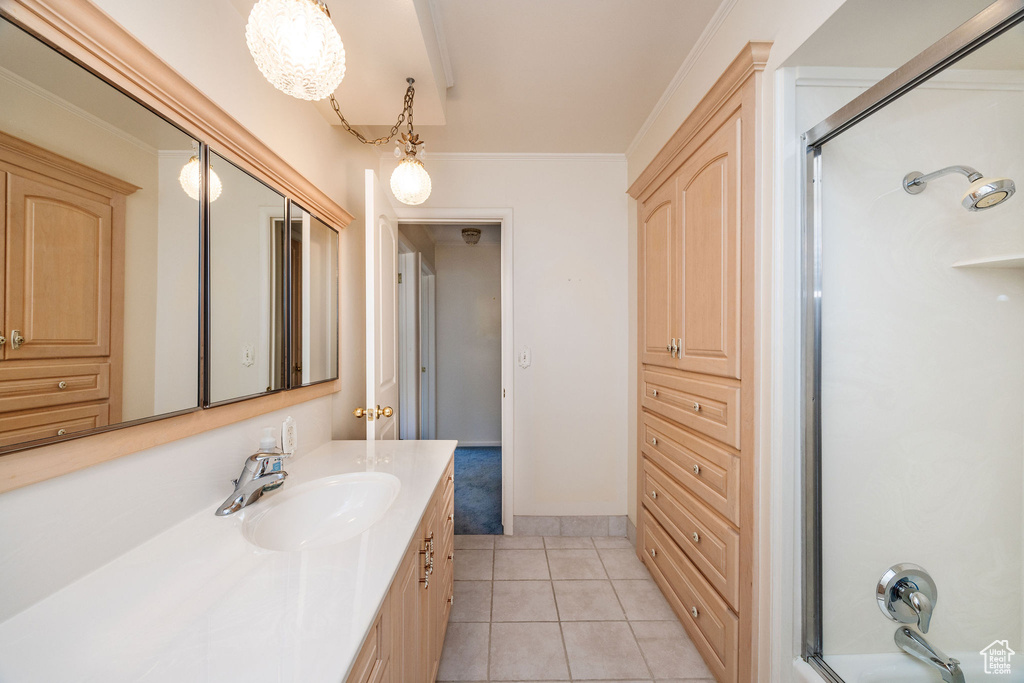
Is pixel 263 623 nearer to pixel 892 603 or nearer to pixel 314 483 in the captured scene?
pixel 314 483

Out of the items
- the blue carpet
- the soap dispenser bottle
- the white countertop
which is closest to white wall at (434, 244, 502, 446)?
the blue carpet

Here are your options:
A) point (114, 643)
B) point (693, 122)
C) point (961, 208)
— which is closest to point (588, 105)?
point (693, 122)

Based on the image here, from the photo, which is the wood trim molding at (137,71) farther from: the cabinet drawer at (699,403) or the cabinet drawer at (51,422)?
the cabinet drawer at (699,403)

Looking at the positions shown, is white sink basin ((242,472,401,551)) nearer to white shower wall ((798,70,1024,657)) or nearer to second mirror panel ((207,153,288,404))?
second mirror panel ((207,153,288,404))

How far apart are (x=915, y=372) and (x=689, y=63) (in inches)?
58.3

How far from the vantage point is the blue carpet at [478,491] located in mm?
2750

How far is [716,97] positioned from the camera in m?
1.37

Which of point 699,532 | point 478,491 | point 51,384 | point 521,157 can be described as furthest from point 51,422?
point 478,491

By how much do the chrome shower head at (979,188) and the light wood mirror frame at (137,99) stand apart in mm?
1952

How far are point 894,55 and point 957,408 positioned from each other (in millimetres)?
988

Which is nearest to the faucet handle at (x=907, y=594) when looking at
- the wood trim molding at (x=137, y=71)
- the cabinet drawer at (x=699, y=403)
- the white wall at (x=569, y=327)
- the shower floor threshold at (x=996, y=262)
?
the cabinet drawer at (x=699, y=403)

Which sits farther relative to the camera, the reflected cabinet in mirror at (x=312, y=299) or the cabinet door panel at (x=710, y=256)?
the reflected cabinet in mirror at (x=312, y=299)

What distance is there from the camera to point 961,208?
1.02 m

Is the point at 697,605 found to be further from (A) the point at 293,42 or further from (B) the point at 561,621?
(A) the point at 293,42
